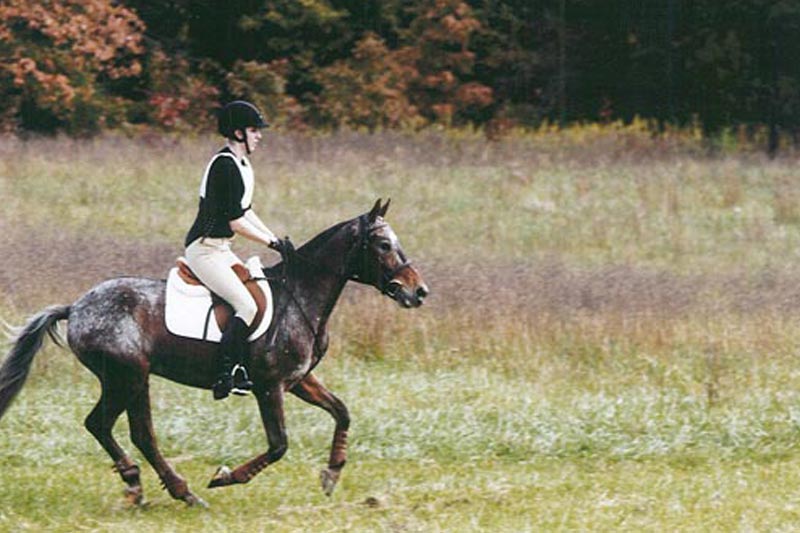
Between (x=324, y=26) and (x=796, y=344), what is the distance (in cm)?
2328

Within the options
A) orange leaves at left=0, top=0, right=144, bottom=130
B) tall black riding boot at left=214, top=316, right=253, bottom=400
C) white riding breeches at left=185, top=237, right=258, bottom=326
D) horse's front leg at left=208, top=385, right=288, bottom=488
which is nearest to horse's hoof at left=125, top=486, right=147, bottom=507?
horse's front leg at left=208, top=385, right=288, bottom=488

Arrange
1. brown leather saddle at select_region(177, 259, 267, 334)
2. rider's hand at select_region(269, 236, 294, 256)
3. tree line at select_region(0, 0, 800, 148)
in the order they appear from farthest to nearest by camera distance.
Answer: tree line at select_region(0, 0, 800, 148)
brown leather saddle at select_region(177, 259, 267, 334)
rider's hand at select_region(269, 236, 294, 256)

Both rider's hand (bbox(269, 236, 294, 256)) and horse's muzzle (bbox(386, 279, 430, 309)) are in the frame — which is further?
horse's muzzle (bbox(386, 279, 430, 309))

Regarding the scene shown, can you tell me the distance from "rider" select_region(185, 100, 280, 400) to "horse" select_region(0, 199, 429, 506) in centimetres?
13

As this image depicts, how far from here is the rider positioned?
34.6 ft

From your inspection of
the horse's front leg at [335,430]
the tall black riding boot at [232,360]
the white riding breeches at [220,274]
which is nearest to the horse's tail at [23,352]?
the white riding breeches at [220,274]

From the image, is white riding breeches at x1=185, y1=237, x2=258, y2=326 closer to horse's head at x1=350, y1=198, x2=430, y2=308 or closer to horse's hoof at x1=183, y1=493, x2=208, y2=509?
horse's head at x1=350, y1=198, x2=430, y2=308

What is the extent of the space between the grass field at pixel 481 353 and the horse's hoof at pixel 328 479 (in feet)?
0.69

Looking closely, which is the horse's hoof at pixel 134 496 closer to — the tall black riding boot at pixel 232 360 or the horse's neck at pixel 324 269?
the tall black riding boot at pixel 232 360

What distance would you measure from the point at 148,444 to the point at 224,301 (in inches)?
40.3

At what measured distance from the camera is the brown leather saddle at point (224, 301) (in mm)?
10719

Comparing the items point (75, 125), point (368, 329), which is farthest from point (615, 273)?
point (75, 125)

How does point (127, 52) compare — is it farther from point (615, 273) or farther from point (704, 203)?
point (615, 273)

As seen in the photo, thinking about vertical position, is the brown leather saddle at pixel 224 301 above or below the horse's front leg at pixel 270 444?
above
